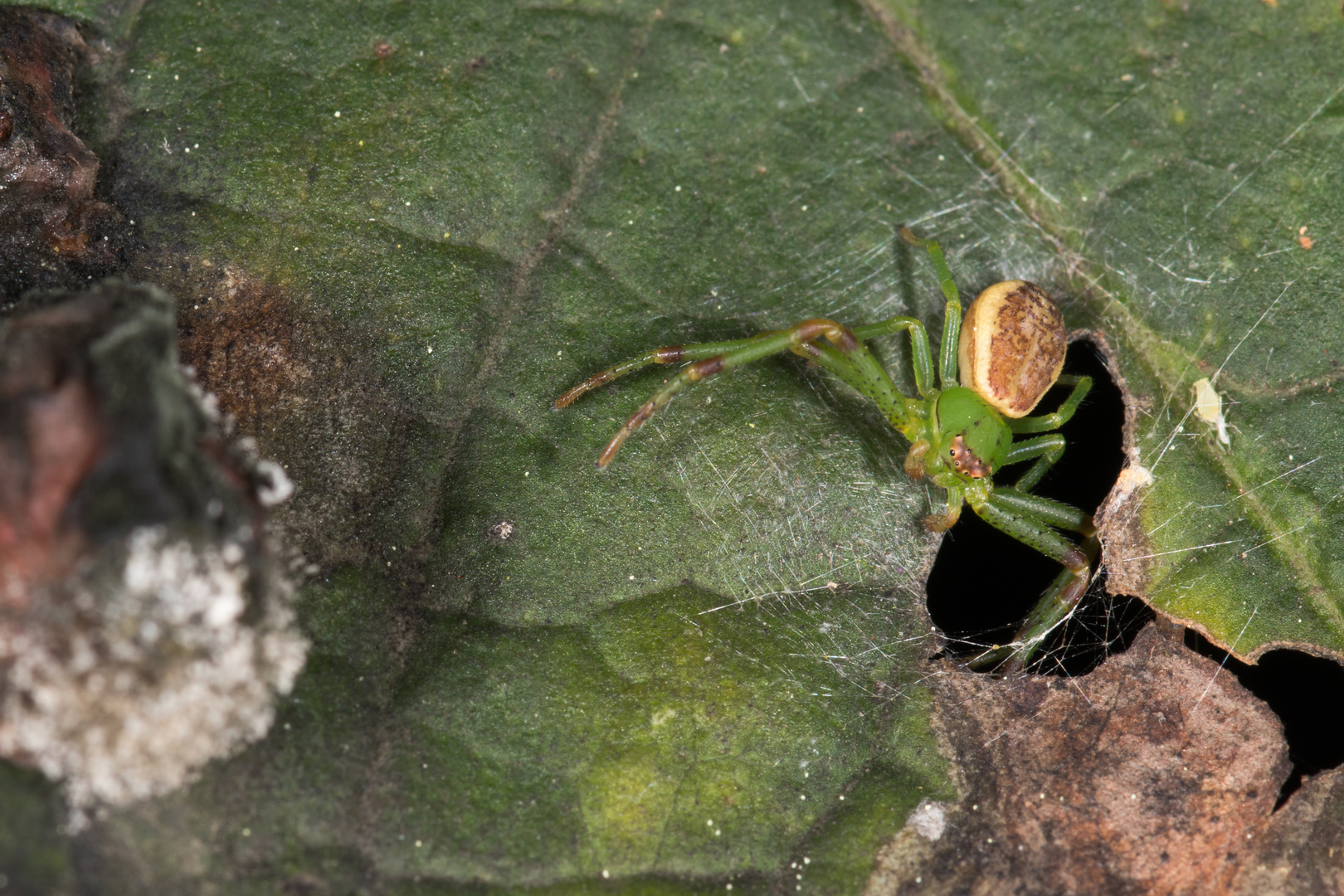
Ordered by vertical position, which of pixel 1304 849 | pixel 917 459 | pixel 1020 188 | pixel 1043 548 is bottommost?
pixel 1304 849

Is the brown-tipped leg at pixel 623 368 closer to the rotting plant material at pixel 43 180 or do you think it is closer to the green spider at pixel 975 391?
the green spider at pixel 975 391

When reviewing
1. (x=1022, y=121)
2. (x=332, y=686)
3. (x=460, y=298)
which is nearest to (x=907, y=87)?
(x=1022, y=121)

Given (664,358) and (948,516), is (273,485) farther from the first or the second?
(948,516)

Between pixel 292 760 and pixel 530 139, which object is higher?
pixel 530 139

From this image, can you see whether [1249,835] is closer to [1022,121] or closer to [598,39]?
[1022,121]

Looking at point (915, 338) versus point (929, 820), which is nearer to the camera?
point (929, 820)

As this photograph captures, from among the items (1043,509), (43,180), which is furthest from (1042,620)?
(43,180)

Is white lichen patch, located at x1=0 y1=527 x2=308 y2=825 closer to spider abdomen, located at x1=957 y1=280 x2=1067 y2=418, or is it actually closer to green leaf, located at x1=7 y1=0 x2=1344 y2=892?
green leaf, located at x1=7 y1=0 x2=1344 y2=892
